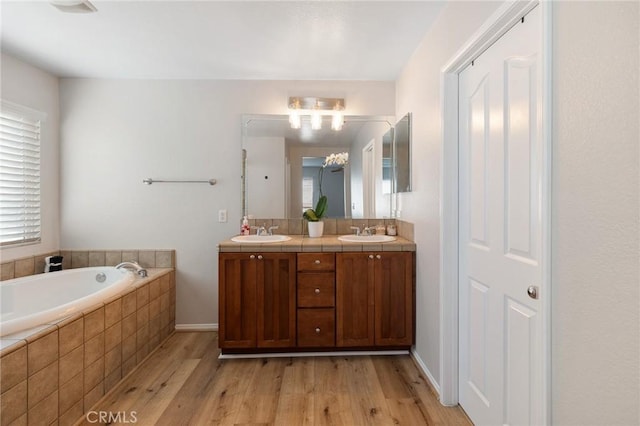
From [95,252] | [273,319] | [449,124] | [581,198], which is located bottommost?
[273,319]

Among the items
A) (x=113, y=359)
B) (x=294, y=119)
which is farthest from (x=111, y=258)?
(x=294, y=119)

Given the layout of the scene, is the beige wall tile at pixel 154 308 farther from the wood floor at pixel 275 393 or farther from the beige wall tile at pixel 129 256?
the beige wall tile at pixel 129 256

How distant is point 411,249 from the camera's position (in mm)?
2434

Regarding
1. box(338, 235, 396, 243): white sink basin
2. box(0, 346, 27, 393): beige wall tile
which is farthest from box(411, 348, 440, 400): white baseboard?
box(0, 346, 27, 393): beige wall tile

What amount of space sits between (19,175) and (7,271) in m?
0.75

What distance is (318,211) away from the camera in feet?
9.71

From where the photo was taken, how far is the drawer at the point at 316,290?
2418 millimetres

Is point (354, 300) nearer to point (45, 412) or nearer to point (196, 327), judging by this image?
point (196, 327)

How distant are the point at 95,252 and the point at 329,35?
8.96 ft

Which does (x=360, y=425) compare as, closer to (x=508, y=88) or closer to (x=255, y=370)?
(x=255, y=370)

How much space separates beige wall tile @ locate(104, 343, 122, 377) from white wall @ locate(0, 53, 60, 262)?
1238mm

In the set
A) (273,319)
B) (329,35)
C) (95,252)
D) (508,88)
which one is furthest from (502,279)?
(95,252)

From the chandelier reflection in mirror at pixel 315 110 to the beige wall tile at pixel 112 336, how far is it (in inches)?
82.2

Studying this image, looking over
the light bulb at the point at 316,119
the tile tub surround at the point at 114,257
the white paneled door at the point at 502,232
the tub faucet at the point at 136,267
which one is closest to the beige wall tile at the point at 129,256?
the tile tub surround at the point at 114,257
